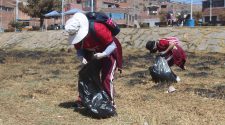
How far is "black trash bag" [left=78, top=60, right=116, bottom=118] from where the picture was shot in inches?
239

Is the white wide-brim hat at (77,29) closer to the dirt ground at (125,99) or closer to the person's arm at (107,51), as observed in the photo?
the person's arm at (107,51)

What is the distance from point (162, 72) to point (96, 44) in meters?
3.25

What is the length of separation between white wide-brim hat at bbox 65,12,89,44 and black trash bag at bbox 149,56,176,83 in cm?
346

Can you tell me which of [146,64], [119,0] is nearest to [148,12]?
[119,0]

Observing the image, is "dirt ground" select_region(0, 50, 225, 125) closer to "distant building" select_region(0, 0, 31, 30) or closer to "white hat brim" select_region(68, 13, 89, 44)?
"white hat brim" select_region(68, 13, 89, 44)

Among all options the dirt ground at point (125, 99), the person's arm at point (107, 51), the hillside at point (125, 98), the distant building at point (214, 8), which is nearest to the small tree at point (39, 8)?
the distant building at point (214, 8)

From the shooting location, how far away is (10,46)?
23609 millimetres

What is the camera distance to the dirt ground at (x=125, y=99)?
600 centimetres

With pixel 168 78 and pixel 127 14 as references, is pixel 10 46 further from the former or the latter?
pixel 127 14

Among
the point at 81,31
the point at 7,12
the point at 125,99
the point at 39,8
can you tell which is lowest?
the point at 125,99

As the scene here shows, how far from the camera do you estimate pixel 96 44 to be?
592 centimetres

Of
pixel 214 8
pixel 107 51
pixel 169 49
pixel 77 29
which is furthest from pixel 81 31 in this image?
pixel 214 8

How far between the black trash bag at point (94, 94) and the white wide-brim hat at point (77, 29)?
571 millimetres

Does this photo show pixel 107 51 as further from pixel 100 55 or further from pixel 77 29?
pixel 77 29
